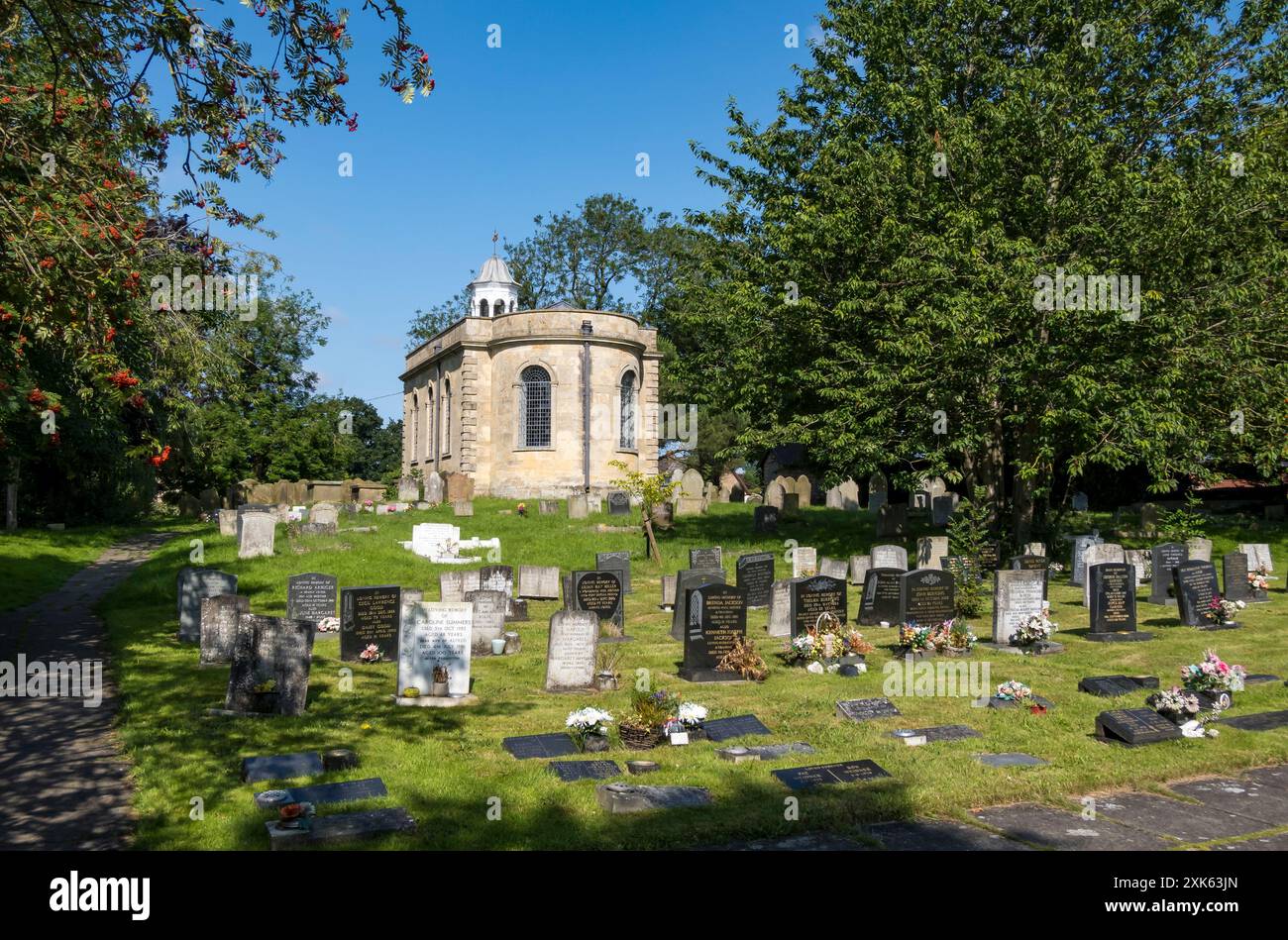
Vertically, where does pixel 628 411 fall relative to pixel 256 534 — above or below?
above

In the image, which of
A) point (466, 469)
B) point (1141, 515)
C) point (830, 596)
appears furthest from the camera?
point (466, 469)

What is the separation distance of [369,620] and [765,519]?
16351 millimetres

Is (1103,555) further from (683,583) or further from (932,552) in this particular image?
(683,583)

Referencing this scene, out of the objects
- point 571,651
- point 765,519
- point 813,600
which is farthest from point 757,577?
point 765,519

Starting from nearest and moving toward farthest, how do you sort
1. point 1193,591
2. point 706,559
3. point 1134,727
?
point 1134,727 < point 1193,591 < point 706,559

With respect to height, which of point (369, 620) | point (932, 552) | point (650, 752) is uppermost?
point (932, 552)

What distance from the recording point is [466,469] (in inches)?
1590

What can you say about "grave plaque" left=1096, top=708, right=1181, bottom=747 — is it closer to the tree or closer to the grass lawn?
the tree

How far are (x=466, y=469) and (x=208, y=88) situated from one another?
3186 centimetres

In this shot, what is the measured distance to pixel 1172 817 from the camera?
705 centimetres

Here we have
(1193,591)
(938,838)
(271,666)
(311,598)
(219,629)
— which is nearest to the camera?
(938,838)

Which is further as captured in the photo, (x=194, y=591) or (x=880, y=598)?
(x=880, y=598)

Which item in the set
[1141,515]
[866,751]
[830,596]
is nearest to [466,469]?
[1141,515]
